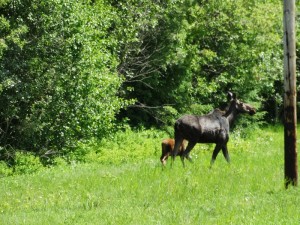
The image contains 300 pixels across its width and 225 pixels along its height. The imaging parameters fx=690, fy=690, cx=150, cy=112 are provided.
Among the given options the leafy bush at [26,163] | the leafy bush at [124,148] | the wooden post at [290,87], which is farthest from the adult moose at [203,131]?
the leafy bush at [26,163]

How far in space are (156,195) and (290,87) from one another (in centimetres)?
349

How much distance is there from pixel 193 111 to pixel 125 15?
6.60m

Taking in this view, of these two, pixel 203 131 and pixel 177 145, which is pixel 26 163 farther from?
pixel 203 131

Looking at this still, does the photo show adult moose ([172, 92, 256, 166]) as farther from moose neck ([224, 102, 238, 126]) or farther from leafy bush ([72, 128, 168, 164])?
leafy bush ([72, 128, 168, 164])

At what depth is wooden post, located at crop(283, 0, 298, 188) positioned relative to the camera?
553 inches

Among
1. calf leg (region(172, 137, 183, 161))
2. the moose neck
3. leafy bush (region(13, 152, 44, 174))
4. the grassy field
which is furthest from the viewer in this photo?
the moose neck

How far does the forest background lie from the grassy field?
10.3 feet

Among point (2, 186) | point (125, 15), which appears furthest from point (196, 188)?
point (125, 15)

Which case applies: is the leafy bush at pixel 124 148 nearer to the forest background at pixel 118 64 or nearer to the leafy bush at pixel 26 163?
the forest background at pixel 118 64

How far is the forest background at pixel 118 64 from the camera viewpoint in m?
20.8

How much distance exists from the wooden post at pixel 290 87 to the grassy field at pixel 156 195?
1.87ft

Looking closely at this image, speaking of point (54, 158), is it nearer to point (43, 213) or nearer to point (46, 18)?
point (46, 18)

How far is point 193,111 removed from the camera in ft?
98.7

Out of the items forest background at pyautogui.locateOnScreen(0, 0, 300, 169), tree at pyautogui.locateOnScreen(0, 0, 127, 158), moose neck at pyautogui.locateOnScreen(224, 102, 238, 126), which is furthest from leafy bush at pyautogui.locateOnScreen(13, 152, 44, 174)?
moose neck at pyautogui.locateOnScreen(224, 102, 238, 126)
